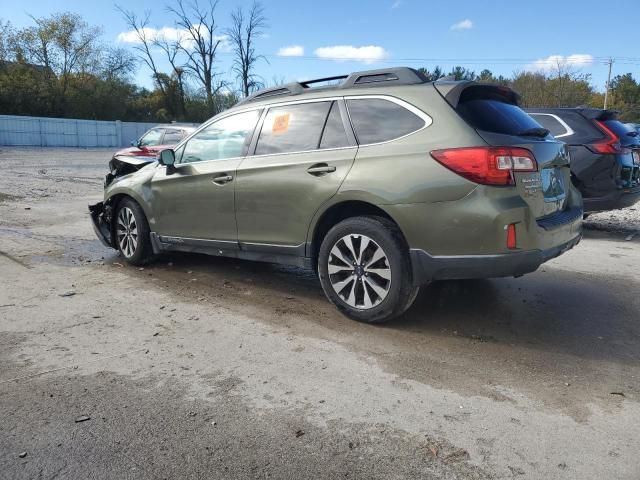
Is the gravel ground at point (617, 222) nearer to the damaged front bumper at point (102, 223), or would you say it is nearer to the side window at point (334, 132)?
the side window at point (334, 132)

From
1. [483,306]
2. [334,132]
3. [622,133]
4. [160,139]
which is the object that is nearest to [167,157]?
[334,132]

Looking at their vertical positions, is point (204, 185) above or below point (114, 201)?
above

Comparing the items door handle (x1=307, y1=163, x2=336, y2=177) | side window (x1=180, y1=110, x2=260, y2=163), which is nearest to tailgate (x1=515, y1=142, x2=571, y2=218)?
door handle (x1=307, y1=163, x2=336, y2=177)

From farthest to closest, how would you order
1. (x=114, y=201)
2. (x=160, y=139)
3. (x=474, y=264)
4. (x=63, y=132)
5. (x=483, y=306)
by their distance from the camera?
(x=63, y=132) < (x=160, y=139) < (x=114, y=201) < (x=483, y=306) < (x=474, y=264)

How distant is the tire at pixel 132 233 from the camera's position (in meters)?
5.98

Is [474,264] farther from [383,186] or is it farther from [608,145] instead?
[608,145]

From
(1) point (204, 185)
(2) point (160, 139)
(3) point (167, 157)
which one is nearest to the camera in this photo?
(1) point (204, 185)

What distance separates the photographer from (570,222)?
4.20 metres

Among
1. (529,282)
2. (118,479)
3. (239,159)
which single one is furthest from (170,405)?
(529,282)

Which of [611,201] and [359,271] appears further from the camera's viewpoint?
[611,201]

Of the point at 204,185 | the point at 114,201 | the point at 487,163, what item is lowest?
the point at 114,201

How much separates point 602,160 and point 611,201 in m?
0.59

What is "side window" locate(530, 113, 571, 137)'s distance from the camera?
7906 mm

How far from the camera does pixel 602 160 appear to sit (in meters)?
7.44
